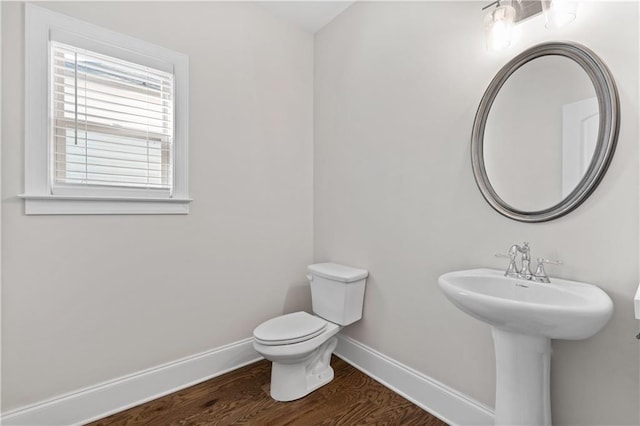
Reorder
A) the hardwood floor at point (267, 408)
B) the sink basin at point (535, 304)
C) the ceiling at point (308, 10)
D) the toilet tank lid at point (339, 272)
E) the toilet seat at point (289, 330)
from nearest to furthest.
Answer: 1. the sink basin at point (535, 304)
2. the hardwood floor at point (267, 408)
3. the toilet seat at point (289, 330)
4. the toilet tank lid at point (339, 272)
5. the ceiling at point (308, 10)

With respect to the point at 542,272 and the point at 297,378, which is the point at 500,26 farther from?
the point at 297,378

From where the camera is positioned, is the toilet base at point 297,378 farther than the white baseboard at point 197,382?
Yes

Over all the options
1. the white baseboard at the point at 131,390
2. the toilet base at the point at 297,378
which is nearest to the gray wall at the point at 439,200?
the toilet base at the point at 297,378

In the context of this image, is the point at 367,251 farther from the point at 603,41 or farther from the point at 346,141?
the point at 603,41

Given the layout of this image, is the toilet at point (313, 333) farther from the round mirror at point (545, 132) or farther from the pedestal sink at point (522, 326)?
the round mirror at point (545, 132)

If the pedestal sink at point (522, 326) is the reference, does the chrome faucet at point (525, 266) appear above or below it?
above

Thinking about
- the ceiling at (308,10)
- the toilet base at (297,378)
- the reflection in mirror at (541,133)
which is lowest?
the toilet base at (297,378)

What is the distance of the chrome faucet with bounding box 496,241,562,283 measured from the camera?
1.22 m

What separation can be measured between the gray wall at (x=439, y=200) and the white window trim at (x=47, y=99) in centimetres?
116

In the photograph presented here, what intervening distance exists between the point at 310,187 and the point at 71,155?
1.54 metres

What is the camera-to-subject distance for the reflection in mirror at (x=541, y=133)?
1.19 metres

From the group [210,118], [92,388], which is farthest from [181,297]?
[210,118]

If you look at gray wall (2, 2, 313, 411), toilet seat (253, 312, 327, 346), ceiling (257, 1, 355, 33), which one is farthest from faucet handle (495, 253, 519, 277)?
ceiling (257, 1, 355, 33)

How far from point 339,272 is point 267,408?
89 centimetres
